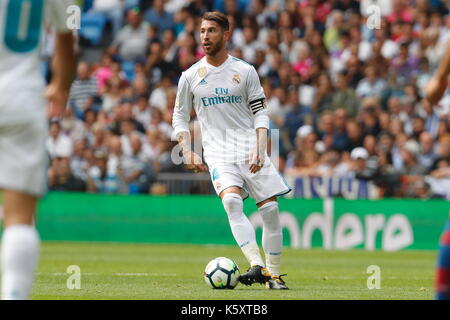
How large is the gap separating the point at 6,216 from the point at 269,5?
19.8 metres

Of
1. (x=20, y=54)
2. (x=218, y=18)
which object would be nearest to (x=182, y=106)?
(x=218, y=18)

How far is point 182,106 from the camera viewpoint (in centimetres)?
1086

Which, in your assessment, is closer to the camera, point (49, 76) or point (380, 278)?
point (380, 278)

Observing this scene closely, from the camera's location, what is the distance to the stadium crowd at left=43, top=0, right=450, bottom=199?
66.6ft

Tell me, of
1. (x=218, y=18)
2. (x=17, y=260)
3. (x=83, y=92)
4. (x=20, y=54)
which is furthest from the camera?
(x=83, y=92)

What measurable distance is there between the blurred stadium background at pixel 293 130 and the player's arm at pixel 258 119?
745 centimetres

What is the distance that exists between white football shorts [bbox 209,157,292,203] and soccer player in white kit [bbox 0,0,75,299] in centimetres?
486

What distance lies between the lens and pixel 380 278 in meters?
12.2

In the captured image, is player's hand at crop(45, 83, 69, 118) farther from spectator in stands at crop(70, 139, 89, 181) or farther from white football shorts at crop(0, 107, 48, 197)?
spectator in stands at crop(70, 139, 89, 181)

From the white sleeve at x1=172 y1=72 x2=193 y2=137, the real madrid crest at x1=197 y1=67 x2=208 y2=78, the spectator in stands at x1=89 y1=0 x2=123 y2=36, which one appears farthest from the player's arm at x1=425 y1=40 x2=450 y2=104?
the spectator in stands at x1=89 y1=0 x2=123 y2=36

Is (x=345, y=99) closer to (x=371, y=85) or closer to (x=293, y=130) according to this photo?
(x=371, y=85)

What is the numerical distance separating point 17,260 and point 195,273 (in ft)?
23.9
